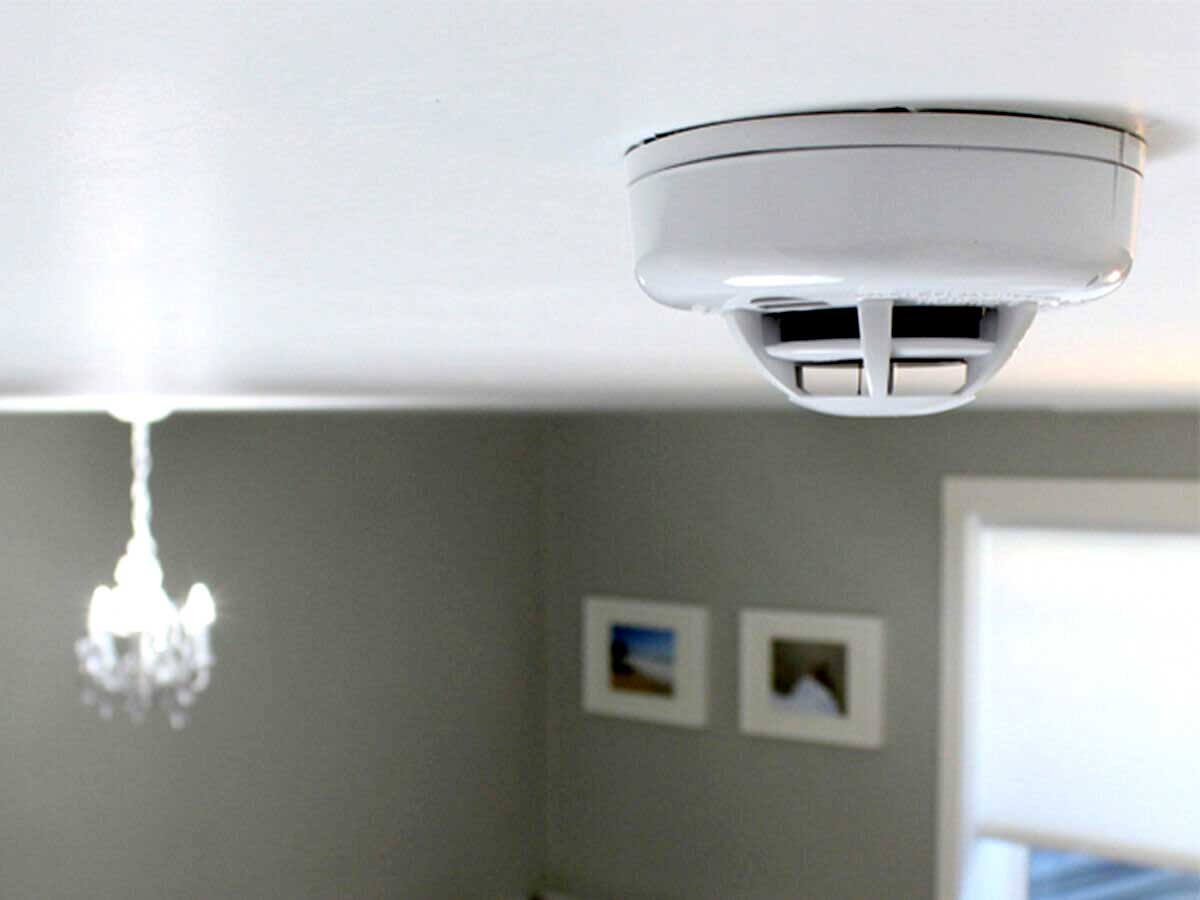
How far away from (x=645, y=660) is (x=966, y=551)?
1.19 meters

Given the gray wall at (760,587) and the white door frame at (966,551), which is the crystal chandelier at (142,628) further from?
the white door frame at (966,551)

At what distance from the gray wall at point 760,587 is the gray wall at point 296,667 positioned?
20cm

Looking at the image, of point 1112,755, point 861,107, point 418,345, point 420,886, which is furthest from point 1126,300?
point 420,886

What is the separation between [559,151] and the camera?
0.39 m

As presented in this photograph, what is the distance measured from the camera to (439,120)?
1.14ft

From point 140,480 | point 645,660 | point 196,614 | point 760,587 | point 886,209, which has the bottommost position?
point 645,660

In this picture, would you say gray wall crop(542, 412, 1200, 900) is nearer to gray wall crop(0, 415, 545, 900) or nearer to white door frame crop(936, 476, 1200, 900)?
white door frame crop(936, 476, 1200, 900)

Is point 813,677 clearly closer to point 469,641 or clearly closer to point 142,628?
point 469,641

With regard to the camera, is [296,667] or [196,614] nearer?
[196,614]

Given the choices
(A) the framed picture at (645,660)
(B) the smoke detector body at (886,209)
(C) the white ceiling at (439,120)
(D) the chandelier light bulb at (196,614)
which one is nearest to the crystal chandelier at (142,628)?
(D) the chandelier light bulb at (196,614)

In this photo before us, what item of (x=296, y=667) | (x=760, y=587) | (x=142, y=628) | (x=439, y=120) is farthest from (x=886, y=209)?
(x=760, y=587)

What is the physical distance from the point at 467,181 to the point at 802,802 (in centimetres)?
399

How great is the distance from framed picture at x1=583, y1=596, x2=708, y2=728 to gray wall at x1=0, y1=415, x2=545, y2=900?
24cm

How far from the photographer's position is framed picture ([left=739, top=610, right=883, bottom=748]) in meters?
4.00
